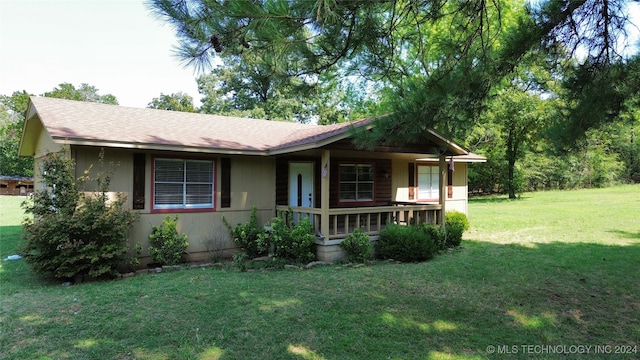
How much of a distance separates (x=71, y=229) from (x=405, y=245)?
668 cm

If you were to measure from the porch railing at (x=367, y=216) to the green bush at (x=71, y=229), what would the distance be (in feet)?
13.0

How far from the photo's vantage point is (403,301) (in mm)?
5574

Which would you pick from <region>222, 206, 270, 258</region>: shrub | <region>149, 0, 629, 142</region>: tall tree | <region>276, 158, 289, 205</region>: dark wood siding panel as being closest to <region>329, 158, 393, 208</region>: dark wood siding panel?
<region>276, 158, 289, 205</region>: dark wood siding panel

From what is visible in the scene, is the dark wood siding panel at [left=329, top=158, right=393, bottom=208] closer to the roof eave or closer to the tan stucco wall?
the tan stucco wall

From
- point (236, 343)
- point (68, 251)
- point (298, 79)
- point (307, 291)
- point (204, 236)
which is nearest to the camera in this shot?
point (236, 343)

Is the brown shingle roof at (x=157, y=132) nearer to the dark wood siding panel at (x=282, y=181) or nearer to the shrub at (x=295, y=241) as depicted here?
the dark wood siding panel at (x=282, y=181)

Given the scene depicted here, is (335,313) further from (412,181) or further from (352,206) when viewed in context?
(412,181)

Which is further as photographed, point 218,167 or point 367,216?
point 367,216

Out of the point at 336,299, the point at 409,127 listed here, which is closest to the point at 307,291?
the point at 336,299

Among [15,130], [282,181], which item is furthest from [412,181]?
[15,130]

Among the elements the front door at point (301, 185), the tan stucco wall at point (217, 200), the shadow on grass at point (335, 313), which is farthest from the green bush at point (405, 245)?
the tan stucco wall at point (217, 200)

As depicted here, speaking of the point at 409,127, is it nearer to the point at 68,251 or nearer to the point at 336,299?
the point at 336,299

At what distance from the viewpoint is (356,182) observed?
38.1 feet

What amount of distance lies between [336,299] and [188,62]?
12.6 ft
